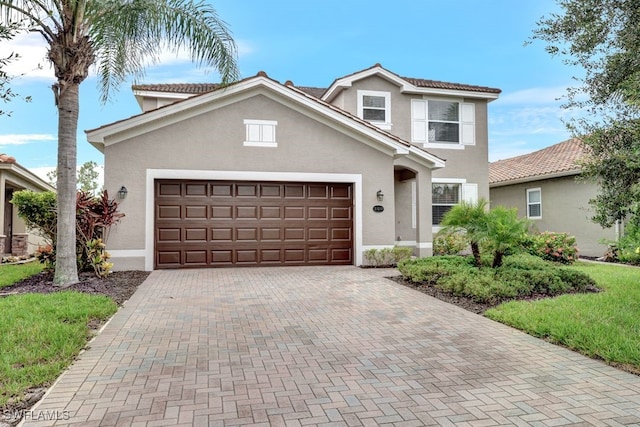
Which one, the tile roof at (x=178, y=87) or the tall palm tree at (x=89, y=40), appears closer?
the tall palm tree at (x=89, y=40)

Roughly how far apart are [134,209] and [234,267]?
3.23m

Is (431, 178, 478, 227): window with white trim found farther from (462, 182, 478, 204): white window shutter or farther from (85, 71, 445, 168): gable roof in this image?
(85, 71, 445, 168): gable roof

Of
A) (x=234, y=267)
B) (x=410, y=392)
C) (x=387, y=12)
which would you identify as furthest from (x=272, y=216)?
(x=410, y=392)

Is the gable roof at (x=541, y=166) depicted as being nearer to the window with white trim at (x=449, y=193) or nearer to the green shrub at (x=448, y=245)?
the window with white trim at (x=449, y=193)

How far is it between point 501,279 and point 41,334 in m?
7.94

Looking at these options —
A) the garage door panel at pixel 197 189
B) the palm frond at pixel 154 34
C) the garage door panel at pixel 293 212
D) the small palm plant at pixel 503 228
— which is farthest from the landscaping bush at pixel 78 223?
the small palm plant at pixel 503 228

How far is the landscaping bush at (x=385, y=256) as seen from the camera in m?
13.2

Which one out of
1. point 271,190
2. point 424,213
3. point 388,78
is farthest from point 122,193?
point 388,78

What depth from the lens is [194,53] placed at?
32.9 feet

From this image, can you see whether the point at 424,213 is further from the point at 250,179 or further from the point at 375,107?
the point at 250,179

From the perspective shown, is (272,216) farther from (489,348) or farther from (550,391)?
(550,391)

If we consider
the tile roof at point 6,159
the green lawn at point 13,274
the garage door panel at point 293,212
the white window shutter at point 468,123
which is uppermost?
the white window shutter at point 468,123

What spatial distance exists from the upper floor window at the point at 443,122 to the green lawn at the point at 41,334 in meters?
13.3

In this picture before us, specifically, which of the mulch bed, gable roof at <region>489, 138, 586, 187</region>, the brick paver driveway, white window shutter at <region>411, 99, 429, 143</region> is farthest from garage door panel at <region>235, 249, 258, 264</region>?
gable roof at <region>489, 138, 586, 187</region>
